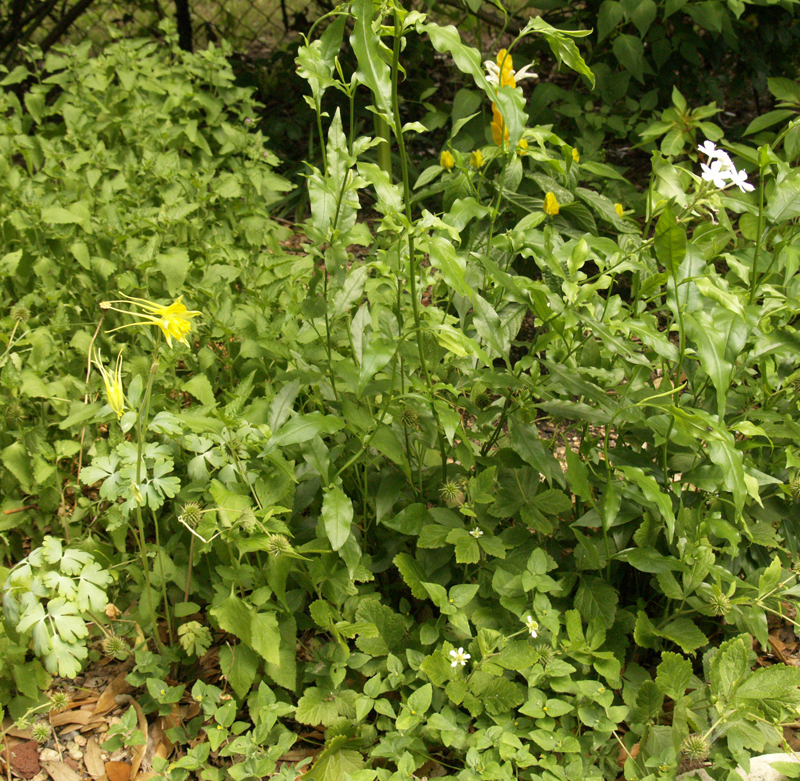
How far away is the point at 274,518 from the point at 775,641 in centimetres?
113

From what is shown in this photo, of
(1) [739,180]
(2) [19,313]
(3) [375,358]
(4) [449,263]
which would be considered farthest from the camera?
(2) [19,313]

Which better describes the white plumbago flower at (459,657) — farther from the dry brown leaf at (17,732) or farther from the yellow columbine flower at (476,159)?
the yellow columbine flower at (476,159)

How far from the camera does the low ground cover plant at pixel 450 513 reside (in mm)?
1280

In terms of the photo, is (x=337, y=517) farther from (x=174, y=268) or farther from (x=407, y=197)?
(x=174, y=268)

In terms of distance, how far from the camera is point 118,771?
140 centimetres

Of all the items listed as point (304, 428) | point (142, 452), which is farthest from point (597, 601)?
point (142, 452)

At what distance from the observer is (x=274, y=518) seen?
1415 mm

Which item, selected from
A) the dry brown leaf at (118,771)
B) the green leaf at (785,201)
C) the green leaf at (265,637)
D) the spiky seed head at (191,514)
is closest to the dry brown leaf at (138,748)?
the dry brown leaf at (118,771)

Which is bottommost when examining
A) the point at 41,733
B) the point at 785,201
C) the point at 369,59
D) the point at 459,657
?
the point at 41,733

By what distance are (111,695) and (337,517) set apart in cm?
66

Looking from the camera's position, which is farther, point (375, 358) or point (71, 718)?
point (71, 718)

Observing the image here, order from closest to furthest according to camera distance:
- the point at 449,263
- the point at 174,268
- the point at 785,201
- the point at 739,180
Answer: the point at 449,263 → the point at 739,180 → the point at 785,201 → the point at 174,268

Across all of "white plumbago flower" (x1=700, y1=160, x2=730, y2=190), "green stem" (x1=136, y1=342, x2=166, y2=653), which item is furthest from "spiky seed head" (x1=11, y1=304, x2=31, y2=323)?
"white plumbago flower" (x1=700, y1=160, x2=730, y2=190)

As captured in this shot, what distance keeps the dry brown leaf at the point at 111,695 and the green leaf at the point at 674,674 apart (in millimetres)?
1052
